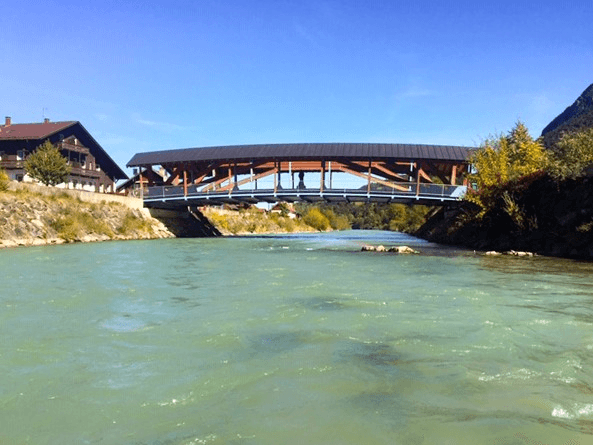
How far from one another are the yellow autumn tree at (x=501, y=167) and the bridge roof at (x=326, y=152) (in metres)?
3.62

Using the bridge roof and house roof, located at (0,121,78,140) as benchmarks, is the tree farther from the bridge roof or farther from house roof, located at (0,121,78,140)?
the bridge roof

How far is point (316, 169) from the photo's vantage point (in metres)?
35.9

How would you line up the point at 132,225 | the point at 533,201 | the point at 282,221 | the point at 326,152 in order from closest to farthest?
1. the point at 533,201
2. the point at 326,152
3. the point at 132,225
4. the point at 282,221

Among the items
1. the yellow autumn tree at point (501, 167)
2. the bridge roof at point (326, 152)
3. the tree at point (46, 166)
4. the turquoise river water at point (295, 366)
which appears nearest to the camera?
the turquoise river water at point (295, 366)

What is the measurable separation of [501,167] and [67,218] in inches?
1038

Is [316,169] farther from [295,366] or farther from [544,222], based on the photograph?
[295,366]

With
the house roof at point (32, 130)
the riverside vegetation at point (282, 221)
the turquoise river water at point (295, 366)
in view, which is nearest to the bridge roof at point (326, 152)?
the riverside vegetation at point (282, 221)

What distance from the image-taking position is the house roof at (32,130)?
137 ft

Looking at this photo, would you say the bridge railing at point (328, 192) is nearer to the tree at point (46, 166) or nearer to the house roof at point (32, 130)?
the tree at point (46, 166)

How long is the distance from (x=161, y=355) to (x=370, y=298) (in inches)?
175

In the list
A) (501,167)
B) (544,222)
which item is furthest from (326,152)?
(544,222)

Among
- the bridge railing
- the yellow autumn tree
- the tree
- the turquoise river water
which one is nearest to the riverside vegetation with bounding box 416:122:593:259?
the yellow autumn tree

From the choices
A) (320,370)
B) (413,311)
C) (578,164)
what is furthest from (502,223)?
(320,370)

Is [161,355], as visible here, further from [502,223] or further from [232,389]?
[502,223]
